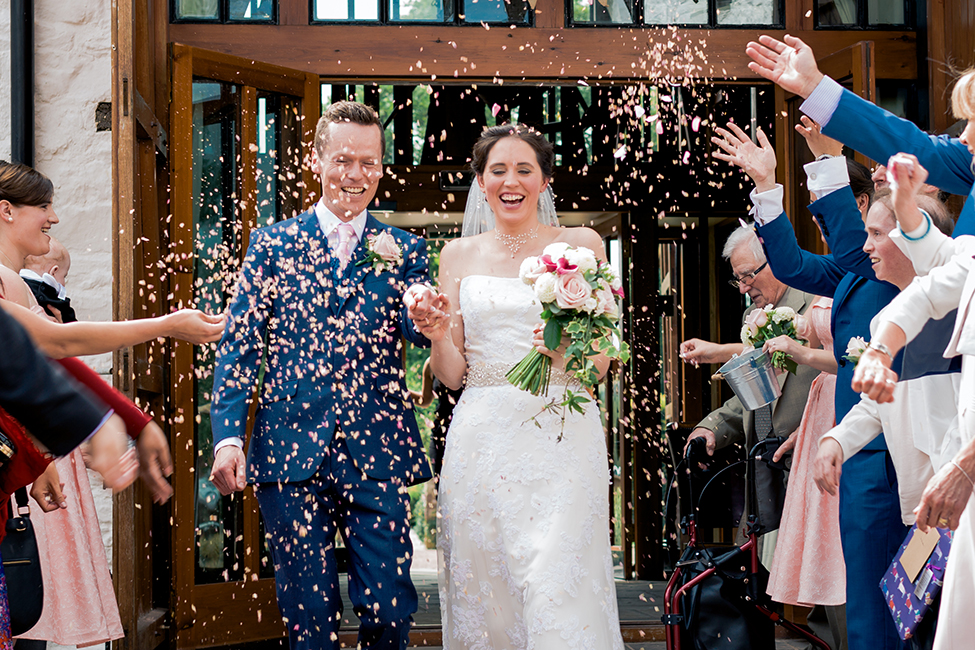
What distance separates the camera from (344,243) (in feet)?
11.7

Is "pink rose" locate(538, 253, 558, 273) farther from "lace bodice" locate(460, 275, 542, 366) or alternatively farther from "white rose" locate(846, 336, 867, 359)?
"white rose" locate(846, 336, 867, 359)

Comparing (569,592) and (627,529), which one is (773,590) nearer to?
(569,592)

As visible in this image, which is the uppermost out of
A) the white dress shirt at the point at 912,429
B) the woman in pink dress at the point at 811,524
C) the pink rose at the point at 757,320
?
the pink rose at the point at 757,320

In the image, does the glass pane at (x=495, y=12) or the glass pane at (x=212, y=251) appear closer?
the glass pane at (x=212, y=251)

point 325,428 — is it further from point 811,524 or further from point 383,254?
point 811,524

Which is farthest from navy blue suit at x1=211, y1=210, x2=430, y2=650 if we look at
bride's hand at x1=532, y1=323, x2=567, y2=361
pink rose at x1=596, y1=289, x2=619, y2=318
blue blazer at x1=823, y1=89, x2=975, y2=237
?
blue blazer at x1=823, y1=89, x2=975, y2=237

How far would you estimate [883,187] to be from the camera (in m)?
3.25

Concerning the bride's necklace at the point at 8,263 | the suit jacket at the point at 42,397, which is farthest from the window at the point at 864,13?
the suit jacket at the point at 42,397

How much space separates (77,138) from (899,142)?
3.60m

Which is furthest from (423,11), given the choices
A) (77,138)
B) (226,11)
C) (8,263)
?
(8,263)

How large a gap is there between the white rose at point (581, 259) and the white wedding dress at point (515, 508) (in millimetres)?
312

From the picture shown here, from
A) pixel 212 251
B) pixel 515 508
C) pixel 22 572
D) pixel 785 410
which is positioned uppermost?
pixel 212 251

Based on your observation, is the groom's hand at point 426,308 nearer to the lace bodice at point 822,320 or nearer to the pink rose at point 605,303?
the pink rose at point 605,303

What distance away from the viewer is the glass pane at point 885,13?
529 cm
